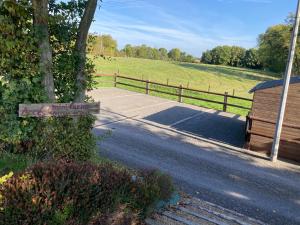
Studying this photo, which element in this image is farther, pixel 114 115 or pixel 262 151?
pixel 114 115

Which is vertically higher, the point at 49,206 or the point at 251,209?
the point at 49,206

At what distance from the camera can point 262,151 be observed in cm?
954

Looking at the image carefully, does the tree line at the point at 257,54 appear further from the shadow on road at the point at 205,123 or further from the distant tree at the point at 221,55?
the shadow on road at the point at 205,123

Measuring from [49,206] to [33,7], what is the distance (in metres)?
3.40

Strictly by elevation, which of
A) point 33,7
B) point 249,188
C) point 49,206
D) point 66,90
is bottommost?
point 249,188

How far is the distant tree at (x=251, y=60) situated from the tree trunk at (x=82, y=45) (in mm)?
81652

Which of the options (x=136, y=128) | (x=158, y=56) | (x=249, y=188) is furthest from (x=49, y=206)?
(x=158, y=56)

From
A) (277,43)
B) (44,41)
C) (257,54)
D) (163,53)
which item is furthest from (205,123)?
(163,53)

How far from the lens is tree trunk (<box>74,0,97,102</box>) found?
516 cm

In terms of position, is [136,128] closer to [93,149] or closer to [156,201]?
[93,149]

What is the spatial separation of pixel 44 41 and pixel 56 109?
1.15m

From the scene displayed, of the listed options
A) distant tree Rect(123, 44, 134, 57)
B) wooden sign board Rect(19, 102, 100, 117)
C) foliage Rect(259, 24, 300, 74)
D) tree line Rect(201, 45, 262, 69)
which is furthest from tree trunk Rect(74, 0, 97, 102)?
tree line Rect(201, 45, 262, 69)

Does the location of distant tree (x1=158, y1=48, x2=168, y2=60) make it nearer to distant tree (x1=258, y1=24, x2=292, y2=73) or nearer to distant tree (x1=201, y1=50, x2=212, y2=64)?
distant tree (x1=201, y1=50, x2=212, y2=64)

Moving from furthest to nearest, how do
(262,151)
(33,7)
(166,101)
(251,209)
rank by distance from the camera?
(166,101) → (262,151) → (251,209) → (33,7)
